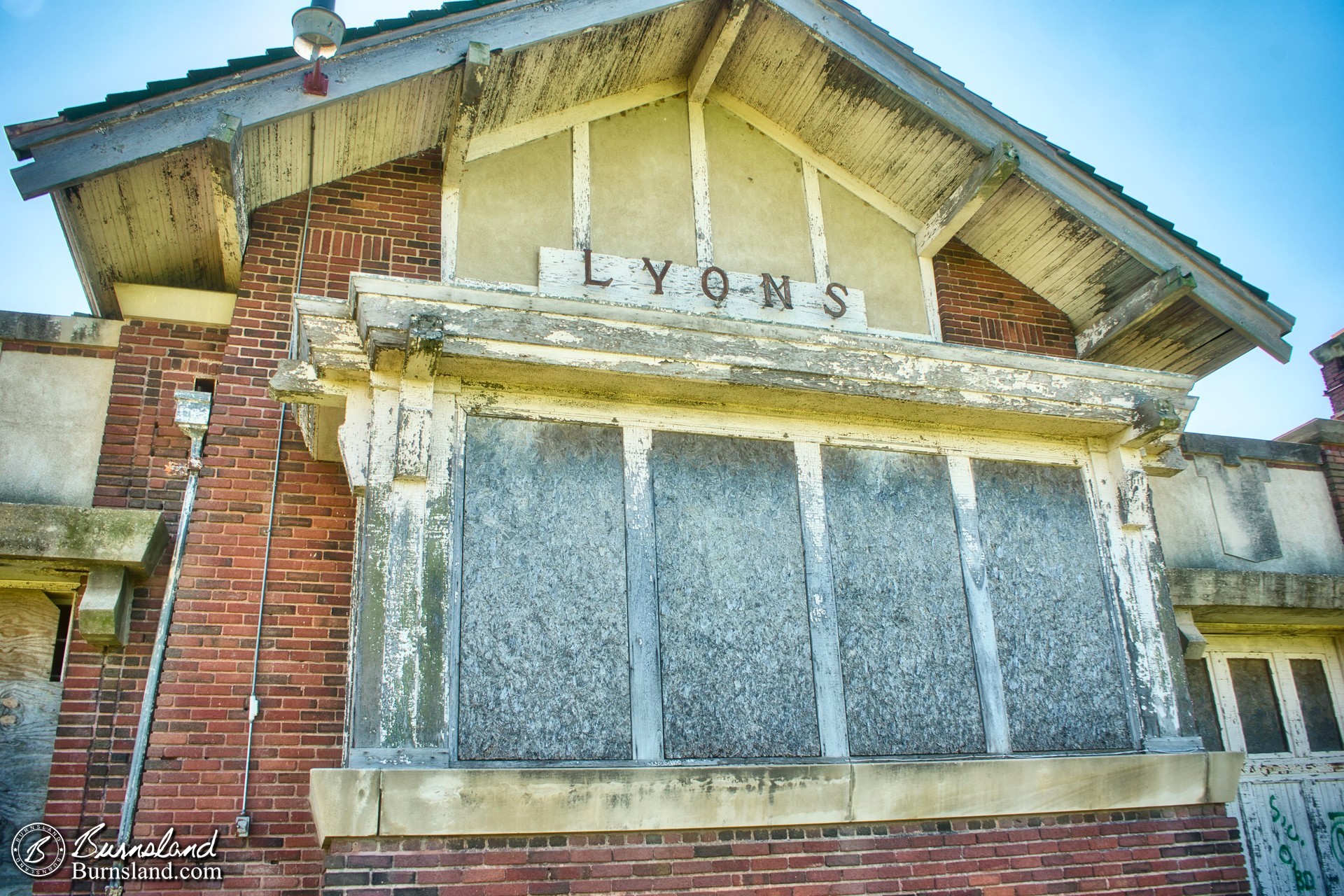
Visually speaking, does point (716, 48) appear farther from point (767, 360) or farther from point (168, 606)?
point (168, 606)

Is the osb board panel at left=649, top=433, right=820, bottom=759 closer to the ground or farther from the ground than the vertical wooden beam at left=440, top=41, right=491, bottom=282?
closer to the ground

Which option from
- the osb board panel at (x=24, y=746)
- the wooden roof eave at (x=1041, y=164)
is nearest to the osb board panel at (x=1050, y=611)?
the wooden roof eave at (x=1041, y=164)

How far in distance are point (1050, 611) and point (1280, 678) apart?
131 inches

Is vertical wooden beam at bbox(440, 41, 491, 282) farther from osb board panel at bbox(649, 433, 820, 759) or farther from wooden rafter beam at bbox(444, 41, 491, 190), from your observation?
osb board panel at bbox(649, 433, 820, 759)

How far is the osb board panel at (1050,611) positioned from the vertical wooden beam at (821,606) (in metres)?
1.03

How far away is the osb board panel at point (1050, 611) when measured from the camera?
20.0ft

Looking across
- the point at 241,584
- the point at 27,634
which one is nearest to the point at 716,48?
the point at 241,584

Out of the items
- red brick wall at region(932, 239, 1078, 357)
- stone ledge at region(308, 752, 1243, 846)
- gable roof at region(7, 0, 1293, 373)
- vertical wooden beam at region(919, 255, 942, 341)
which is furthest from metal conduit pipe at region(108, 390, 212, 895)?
red brick wall at region(932, 239, 1078, 357)

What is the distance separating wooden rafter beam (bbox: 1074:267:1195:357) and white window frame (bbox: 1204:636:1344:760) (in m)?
2.51

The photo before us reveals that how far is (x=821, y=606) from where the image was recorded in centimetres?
588

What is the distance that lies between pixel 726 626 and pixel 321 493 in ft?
8.29

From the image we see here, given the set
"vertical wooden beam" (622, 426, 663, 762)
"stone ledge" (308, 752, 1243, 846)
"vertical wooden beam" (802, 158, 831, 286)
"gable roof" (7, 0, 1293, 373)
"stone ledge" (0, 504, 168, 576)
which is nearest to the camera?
"stone ledge" (308, 752, 1243, 846)

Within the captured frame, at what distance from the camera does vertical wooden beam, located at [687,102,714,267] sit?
713cm

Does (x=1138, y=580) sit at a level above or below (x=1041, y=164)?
below
